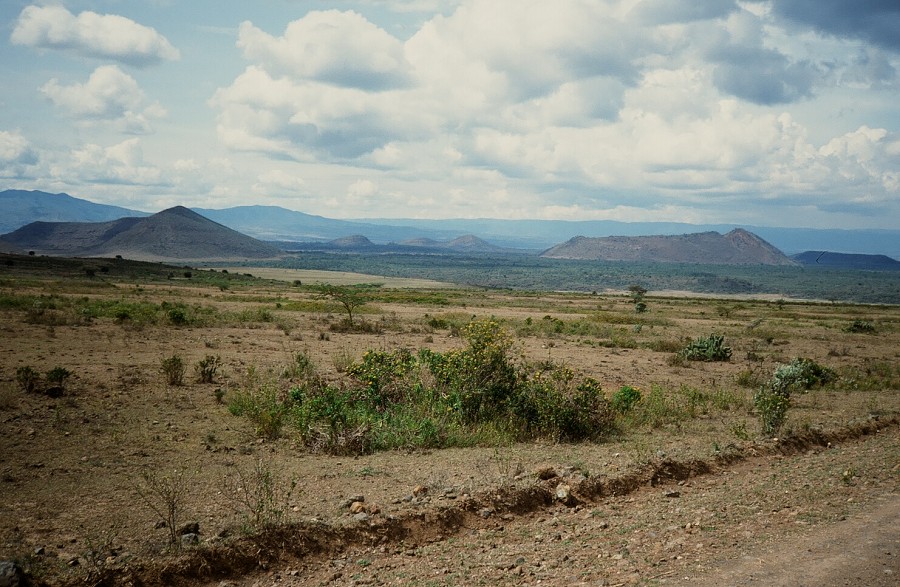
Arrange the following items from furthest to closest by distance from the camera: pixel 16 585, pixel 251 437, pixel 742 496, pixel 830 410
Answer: pixel 830 410, pixel 251 437, pixel 742 496, pixel 16 585

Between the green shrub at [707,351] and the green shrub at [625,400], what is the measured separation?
10.6 m

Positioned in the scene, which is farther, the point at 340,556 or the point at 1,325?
the point at 1,325

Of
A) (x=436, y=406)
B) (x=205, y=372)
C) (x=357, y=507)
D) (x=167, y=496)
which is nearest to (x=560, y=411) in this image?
(x=436, y=406)

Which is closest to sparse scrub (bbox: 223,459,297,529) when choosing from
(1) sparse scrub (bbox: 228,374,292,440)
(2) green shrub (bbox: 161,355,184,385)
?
(1) sparse scrub (bbox: 228,374,292,440)

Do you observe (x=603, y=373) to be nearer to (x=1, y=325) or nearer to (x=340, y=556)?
(x=340, y=556)

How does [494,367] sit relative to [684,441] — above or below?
above

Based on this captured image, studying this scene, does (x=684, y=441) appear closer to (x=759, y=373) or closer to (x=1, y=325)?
(x=759, y=373)

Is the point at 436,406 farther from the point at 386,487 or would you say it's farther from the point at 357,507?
the point at 357,507

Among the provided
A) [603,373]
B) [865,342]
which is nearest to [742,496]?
[603,373]

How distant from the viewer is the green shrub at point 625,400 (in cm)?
1279

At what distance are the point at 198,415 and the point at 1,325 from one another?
1405cm

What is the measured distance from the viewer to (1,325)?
20.1 m

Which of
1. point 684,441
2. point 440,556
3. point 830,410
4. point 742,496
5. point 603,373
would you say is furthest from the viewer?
point 603,373

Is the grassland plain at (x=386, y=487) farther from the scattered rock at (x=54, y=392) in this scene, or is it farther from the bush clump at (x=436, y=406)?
the bush clump at (x=436, y=406)
